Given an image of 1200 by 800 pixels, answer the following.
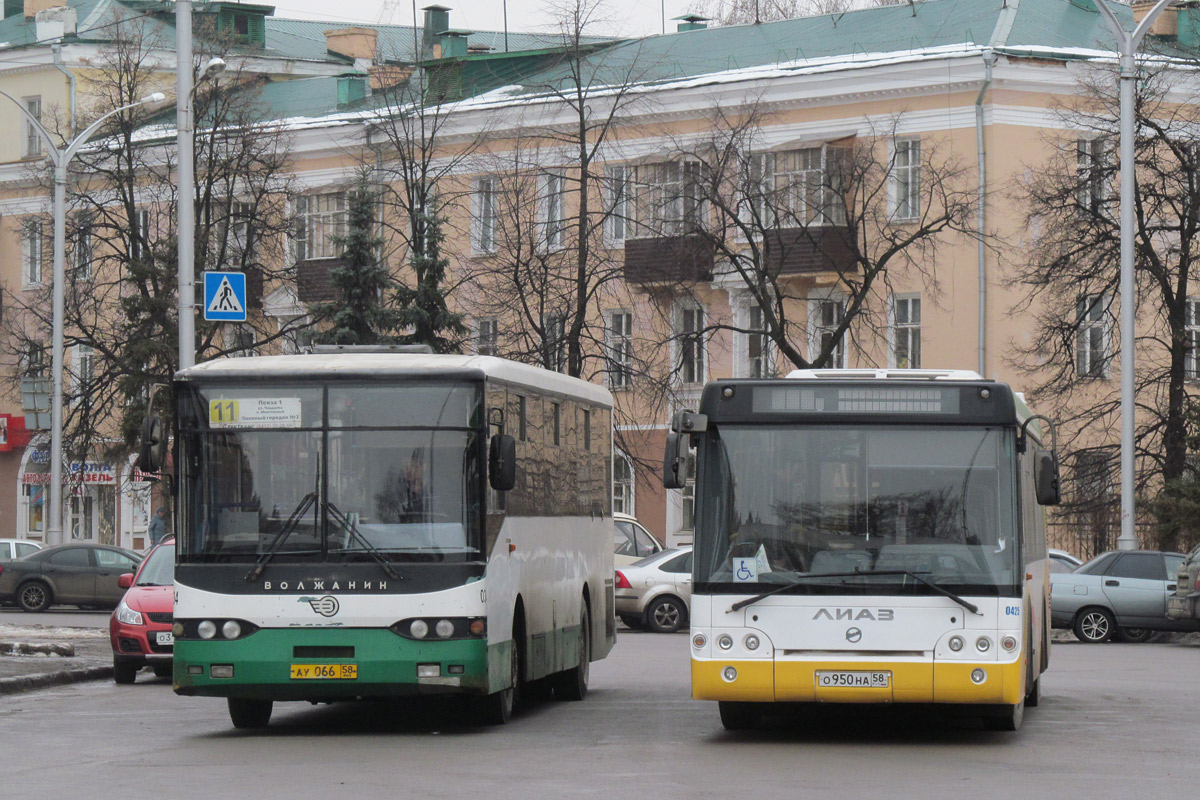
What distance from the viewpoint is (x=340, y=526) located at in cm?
1509

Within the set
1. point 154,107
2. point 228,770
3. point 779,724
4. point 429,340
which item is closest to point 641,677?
point 779,724

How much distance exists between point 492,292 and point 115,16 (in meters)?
23.4

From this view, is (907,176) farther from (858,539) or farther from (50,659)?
(858,539)

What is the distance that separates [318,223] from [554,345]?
13.3 meters

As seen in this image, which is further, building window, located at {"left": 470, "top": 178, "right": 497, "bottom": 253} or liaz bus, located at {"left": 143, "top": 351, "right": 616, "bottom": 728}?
building window, located at {"left": 470, "top": 178, "right": 497, "bottom": 253}

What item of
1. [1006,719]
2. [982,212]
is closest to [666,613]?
[982,212]

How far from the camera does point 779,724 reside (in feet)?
53.2

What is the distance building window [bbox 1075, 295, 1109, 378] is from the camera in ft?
136

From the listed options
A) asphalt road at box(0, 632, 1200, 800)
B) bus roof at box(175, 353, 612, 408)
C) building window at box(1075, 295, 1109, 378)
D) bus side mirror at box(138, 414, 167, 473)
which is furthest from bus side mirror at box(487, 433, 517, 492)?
building window at box(1075, 295, 1109, 378)

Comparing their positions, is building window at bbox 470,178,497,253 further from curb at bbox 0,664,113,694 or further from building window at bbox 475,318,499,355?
curb at bbox 0,664,113,694

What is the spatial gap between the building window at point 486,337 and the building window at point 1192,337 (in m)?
14.2

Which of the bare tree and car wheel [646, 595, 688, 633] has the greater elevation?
the bare tree

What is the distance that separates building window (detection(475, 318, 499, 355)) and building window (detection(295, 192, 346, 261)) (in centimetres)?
526

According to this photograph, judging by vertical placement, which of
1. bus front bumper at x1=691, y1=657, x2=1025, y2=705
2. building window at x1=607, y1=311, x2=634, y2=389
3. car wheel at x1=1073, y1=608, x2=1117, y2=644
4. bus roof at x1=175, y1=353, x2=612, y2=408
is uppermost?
building window at x1=607, y1=311, x2=634, y2=389
